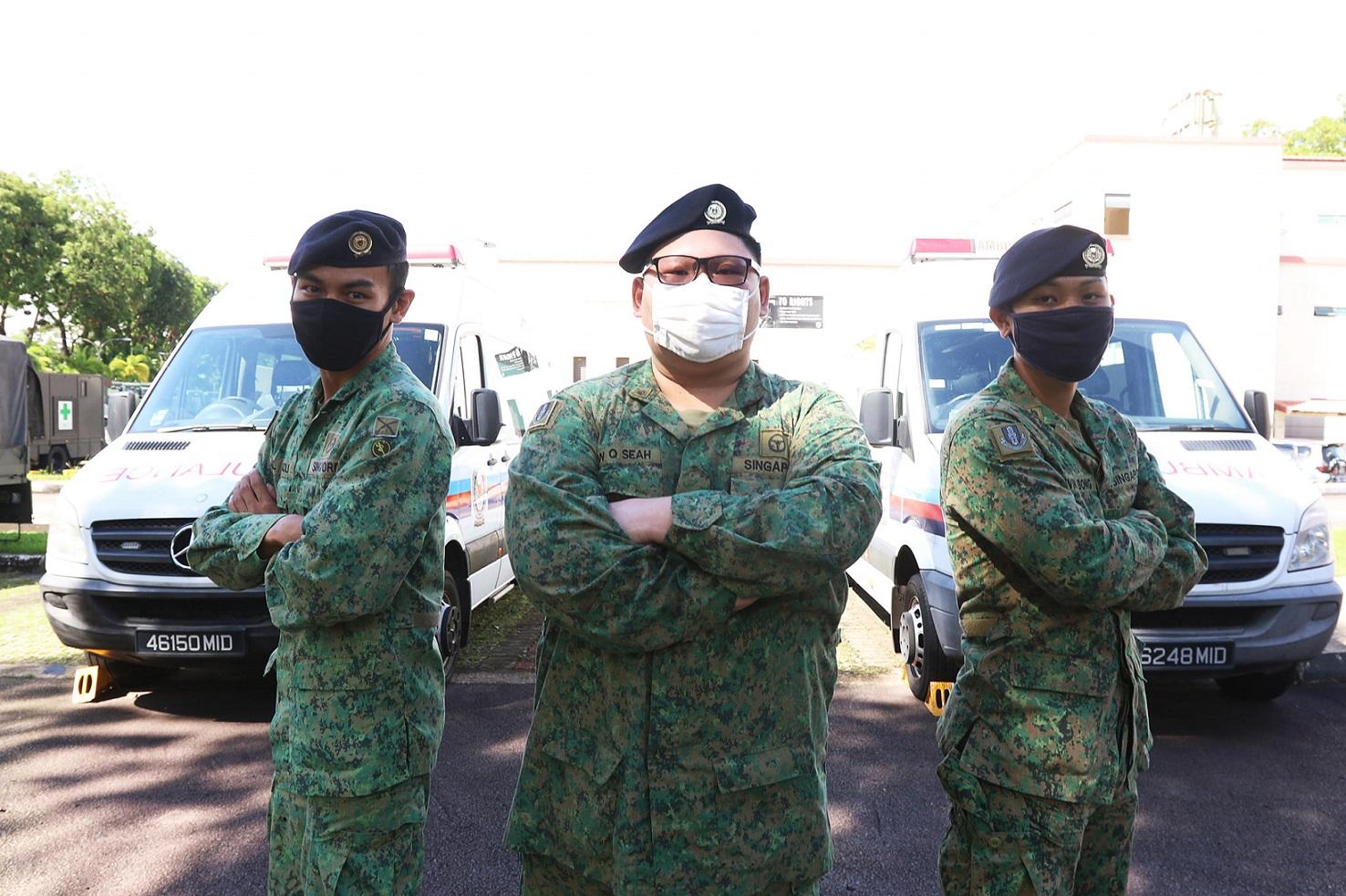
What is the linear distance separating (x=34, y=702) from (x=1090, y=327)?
18.9ft

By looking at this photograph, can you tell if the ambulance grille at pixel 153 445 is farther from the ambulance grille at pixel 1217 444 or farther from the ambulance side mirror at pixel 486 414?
the ambulance grille at pixel 1217 444

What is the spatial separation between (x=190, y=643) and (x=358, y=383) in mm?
2929

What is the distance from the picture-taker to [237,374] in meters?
5.35

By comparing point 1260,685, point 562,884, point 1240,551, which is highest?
point 1240,551

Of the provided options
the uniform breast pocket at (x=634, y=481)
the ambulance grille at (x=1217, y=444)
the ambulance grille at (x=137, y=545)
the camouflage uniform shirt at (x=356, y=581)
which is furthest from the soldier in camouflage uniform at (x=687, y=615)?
the ambulance grille at (x=1217, y=444)

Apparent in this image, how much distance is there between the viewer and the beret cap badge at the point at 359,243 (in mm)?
2236

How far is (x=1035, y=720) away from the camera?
6.82 feet

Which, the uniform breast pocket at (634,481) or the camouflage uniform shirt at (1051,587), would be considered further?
the camouflage uniform shirt at (1051,587)

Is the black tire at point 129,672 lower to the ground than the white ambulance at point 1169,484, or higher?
lower

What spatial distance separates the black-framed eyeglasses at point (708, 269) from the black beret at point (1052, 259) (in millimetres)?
770

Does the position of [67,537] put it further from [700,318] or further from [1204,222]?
[1204,222]

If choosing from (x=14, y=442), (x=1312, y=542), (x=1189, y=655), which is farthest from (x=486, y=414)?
(x=14, y=442)

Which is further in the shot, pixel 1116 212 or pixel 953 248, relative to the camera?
pixel 1116 212

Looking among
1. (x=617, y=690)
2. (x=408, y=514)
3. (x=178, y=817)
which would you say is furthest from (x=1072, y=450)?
(x=178, y=817)
